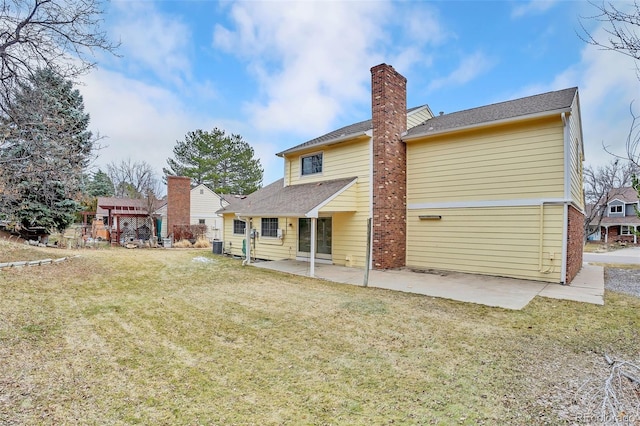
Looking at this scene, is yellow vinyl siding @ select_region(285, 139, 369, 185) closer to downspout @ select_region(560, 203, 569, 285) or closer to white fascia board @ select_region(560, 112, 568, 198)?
white fascia board @ select_region(560, 112, 568, 198)

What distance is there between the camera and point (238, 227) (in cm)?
1572

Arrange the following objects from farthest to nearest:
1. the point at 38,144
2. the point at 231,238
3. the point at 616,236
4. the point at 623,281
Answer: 1. the point at 616,236
2. the point at 231,238
3. the point at 623,281
4. the point at 38,144

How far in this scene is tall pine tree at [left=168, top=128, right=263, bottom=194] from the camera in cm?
3525

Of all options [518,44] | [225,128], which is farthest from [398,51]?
[225,128]

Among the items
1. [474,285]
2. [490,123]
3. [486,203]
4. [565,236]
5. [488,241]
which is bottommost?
[474,285]

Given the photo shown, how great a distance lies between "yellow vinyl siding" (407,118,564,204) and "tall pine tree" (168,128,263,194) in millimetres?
28619

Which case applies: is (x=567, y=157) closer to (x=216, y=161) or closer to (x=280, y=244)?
(x=280, y=244)

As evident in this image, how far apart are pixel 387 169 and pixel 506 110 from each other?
412 centimetres

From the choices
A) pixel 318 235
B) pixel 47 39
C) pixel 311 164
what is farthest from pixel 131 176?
pixel 47 39

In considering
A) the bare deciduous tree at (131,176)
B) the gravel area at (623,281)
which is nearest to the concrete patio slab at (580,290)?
the gravel area at (623,281)

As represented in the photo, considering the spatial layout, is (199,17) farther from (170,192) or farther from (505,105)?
(170,192)

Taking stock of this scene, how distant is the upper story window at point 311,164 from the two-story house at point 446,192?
0.06 m

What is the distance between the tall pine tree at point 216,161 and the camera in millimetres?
35250

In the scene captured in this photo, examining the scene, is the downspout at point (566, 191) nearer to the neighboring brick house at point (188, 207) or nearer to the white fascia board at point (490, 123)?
the white fascia board at point (490, 123)
